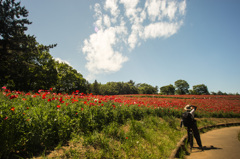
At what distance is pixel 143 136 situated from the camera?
4.73m

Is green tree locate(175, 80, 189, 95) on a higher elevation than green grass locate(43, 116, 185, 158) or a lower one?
higher

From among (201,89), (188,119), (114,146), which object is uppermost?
(201,89)

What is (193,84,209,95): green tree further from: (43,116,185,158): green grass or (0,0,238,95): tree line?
(43,116,185,158): green grass

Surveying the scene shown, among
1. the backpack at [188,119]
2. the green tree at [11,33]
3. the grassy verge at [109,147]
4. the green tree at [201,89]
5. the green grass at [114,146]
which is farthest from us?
the green tree at [201,89]

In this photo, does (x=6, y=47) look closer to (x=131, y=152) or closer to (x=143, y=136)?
(x=131, y=152)

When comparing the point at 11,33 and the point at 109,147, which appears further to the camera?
the point at 11,33

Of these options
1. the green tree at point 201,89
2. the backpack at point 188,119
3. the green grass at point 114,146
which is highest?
the green tree at point 201,89

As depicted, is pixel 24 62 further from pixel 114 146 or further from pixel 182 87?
pixel 182 87

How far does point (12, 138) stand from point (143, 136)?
4240mm

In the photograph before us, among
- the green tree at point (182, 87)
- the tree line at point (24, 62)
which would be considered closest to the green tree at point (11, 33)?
the tree line at point (24, 62)

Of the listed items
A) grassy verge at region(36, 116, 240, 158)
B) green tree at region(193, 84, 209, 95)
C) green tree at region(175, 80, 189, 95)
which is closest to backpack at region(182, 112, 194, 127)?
grassy verge at region(36, 116, 240, 158)

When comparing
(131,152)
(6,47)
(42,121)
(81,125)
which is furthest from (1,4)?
(131,152)

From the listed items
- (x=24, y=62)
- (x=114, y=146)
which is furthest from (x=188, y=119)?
(x=24, y=62)

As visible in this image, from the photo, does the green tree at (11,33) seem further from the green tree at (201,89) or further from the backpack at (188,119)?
the green tree at (201,89)
